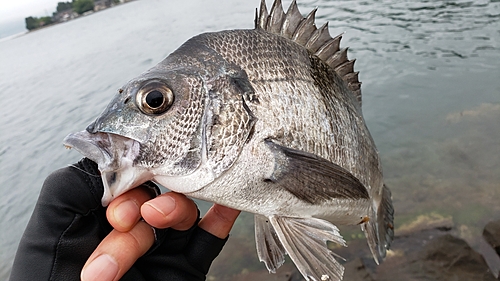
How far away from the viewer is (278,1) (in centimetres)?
191

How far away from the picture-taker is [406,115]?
278 inches

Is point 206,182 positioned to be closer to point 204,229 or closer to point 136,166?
point 136,166

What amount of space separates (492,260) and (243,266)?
273 cm

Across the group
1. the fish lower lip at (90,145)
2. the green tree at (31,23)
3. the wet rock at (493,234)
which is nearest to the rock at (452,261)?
the wet rock at (493,234)

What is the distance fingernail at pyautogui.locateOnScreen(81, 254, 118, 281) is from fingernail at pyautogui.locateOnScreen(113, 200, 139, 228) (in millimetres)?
141

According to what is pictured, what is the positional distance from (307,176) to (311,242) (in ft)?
1.08

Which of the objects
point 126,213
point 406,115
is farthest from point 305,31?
point 406,115

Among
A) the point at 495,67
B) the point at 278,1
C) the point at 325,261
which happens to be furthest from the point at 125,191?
the point at 495,67

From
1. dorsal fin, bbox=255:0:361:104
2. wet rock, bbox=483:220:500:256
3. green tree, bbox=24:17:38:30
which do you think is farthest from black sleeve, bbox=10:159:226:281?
green tree, bbox=24:17:38:30

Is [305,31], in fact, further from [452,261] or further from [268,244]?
[452,261]

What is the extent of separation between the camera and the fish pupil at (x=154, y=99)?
1.39 metres

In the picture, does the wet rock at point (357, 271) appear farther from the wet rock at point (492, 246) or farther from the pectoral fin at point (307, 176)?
the pectoral fin at point (307, 176)

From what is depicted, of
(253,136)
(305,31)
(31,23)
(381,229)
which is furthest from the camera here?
(31,23)

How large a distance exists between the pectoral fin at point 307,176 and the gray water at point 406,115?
3.01 metres
